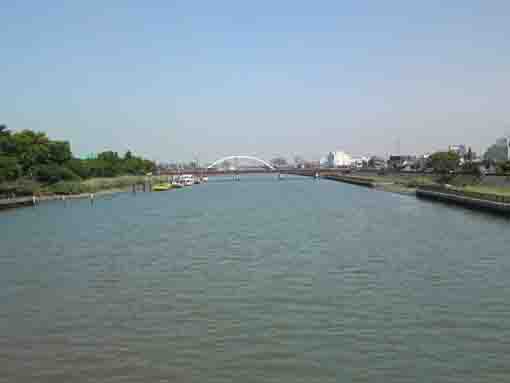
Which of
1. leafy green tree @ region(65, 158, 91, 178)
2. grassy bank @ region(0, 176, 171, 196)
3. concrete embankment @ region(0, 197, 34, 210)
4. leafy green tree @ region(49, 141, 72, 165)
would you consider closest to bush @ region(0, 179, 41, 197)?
grassy bank @ region(0, 176, 171, 196)

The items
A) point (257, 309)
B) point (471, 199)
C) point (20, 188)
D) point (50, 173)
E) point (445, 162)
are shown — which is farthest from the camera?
point (445, 162)

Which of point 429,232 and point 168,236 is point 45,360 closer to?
point 168,236

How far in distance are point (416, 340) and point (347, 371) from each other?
2.23 m

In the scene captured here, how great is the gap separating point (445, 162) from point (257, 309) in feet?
252

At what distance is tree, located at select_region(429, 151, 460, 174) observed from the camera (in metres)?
84.2

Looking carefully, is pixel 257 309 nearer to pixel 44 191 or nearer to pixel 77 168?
pixel 44 191

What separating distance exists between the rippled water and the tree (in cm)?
5884

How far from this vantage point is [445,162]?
84.5 meters

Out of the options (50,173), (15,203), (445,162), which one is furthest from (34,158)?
(445,162)

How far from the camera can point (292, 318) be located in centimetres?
1284

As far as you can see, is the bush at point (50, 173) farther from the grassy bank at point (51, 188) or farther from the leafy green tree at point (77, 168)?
the leafy green tree at point (77, 168)

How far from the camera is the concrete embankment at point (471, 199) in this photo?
129ft

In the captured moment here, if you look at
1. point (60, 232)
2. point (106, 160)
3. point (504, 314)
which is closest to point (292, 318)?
point (504, 314)

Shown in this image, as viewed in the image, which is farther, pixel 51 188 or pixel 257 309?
pixel 51 188
